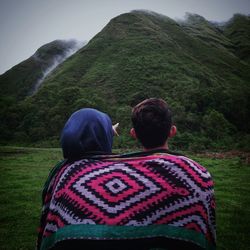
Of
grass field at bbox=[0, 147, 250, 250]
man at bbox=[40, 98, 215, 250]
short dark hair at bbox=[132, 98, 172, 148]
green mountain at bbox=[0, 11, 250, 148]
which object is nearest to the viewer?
man at bbox=[40, 98, 215, 250]

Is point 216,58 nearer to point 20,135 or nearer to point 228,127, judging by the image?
point 228,127

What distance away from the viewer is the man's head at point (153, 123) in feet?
7.69

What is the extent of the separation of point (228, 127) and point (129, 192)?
4321 centimetres

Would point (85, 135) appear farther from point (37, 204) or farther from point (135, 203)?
point (37, 204)

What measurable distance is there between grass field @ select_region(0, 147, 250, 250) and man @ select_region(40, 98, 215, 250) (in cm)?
481

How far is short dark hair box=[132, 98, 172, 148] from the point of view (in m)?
2.34

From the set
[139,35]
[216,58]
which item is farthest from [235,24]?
[139,35]

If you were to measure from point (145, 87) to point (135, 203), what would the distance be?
62841mm

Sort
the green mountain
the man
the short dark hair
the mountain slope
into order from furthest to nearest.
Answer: the mountain slope → the green mountain → the short dark hair → the man

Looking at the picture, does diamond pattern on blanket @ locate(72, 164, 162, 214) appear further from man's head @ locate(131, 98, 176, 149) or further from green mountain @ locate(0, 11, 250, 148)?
green mountain @ locate(0, 11, 250, 148)

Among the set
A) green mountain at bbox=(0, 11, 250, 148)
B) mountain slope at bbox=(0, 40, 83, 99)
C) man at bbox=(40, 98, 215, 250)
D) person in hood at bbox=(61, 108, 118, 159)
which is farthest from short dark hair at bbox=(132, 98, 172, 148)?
mountain slope at bbox=(0, 40, 83, 99)

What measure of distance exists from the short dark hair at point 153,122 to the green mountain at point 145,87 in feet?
95.3

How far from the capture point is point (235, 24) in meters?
181

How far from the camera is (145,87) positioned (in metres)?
64.1
